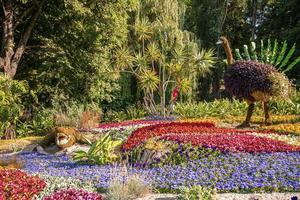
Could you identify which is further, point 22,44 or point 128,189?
point 22,44

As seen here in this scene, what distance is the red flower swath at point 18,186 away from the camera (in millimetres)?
5211

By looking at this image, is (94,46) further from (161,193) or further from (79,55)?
(161,193)

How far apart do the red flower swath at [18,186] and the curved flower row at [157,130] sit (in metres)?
3.20

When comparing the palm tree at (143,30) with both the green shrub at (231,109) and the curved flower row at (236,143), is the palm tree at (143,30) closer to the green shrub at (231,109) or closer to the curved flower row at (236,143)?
the green shrub at (231,109)

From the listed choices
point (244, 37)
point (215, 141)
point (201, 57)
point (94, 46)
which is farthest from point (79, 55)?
point (244, 37)

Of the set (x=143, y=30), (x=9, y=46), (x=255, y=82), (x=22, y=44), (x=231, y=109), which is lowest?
(x=231, y=109)

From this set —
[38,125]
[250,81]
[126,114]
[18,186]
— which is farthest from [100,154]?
→ [126,114]

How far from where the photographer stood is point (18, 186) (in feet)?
17.4

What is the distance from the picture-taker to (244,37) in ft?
97.3

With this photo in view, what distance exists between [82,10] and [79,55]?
2.60m

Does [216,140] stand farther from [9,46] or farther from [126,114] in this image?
[126,114]

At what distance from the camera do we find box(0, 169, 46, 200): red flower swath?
521cm

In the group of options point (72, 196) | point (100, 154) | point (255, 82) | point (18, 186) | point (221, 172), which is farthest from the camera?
point (255, 82)

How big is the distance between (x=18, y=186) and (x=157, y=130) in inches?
207
